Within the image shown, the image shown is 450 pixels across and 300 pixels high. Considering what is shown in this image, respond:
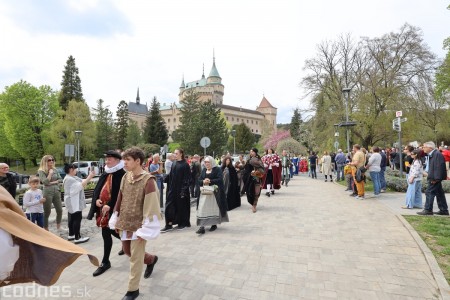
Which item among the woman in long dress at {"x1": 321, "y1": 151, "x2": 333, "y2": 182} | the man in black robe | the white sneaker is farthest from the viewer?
the woman in long dress at {"x1": 321, "y1": 151, "x2": 333, "y2": 182}

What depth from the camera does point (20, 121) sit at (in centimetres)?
4072

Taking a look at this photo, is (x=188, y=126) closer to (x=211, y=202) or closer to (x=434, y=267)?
(x=211, y=202)

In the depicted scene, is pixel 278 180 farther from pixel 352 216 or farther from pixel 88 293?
pixel 88 293

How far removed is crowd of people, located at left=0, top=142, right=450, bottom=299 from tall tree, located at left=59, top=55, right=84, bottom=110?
47.7 meters

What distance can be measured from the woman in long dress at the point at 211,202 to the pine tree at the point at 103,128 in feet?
149

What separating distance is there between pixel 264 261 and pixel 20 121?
158 ft

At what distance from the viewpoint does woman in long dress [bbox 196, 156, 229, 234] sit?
6.65 m

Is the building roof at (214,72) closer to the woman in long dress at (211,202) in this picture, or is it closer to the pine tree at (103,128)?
the pine tree at (103,128)

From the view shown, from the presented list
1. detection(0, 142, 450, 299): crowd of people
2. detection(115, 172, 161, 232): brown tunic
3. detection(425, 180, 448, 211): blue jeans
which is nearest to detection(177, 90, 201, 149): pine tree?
detection(0, 142, 450, 299): crowd of people

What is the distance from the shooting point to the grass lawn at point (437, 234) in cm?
449

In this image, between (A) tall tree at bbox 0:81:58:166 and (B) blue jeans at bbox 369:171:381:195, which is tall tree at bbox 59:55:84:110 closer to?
(A) tall tree at bbox 0:81:58:166

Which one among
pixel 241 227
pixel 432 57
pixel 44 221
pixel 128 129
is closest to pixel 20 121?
pixel 128 129

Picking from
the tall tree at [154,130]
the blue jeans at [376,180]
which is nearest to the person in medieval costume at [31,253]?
the blue jeans at [376,180]

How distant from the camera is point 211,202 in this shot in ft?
22.4
